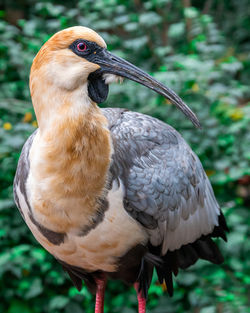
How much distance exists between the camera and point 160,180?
249cm

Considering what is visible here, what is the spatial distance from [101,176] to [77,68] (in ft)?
1.56

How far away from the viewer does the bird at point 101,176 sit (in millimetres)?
2084

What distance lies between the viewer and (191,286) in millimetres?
3924

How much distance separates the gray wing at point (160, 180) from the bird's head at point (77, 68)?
34 centimetres

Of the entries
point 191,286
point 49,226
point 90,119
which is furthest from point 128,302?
point 90,119

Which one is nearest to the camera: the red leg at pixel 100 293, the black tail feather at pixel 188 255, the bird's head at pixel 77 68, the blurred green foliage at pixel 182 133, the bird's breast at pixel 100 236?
the bird's head at pixel 77 68

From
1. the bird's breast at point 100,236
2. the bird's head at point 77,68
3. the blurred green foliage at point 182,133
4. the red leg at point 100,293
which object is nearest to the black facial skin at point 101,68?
the bird's head at point 77,68

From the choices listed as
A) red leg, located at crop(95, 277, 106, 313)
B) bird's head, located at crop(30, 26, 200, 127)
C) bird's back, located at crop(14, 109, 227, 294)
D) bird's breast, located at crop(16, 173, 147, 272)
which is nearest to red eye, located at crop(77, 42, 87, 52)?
bird's head, located at crop(30, 26, 200, 127)

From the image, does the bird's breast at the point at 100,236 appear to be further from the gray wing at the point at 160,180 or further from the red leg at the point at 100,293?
the red leg at the point at 100,293

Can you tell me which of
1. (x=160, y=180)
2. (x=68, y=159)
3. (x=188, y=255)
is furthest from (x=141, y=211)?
(x=188, y=255)

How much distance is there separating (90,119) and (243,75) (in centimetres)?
407

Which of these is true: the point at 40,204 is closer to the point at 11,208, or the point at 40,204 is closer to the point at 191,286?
the point at 11,208

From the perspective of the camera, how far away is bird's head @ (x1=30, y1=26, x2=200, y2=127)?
205 cm

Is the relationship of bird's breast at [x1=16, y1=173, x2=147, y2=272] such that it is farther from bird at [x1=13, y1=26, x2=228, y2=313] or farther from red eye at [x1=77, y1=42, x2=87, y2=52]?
red eye at [x1=77, y1=42, x2=87, y2=52]
